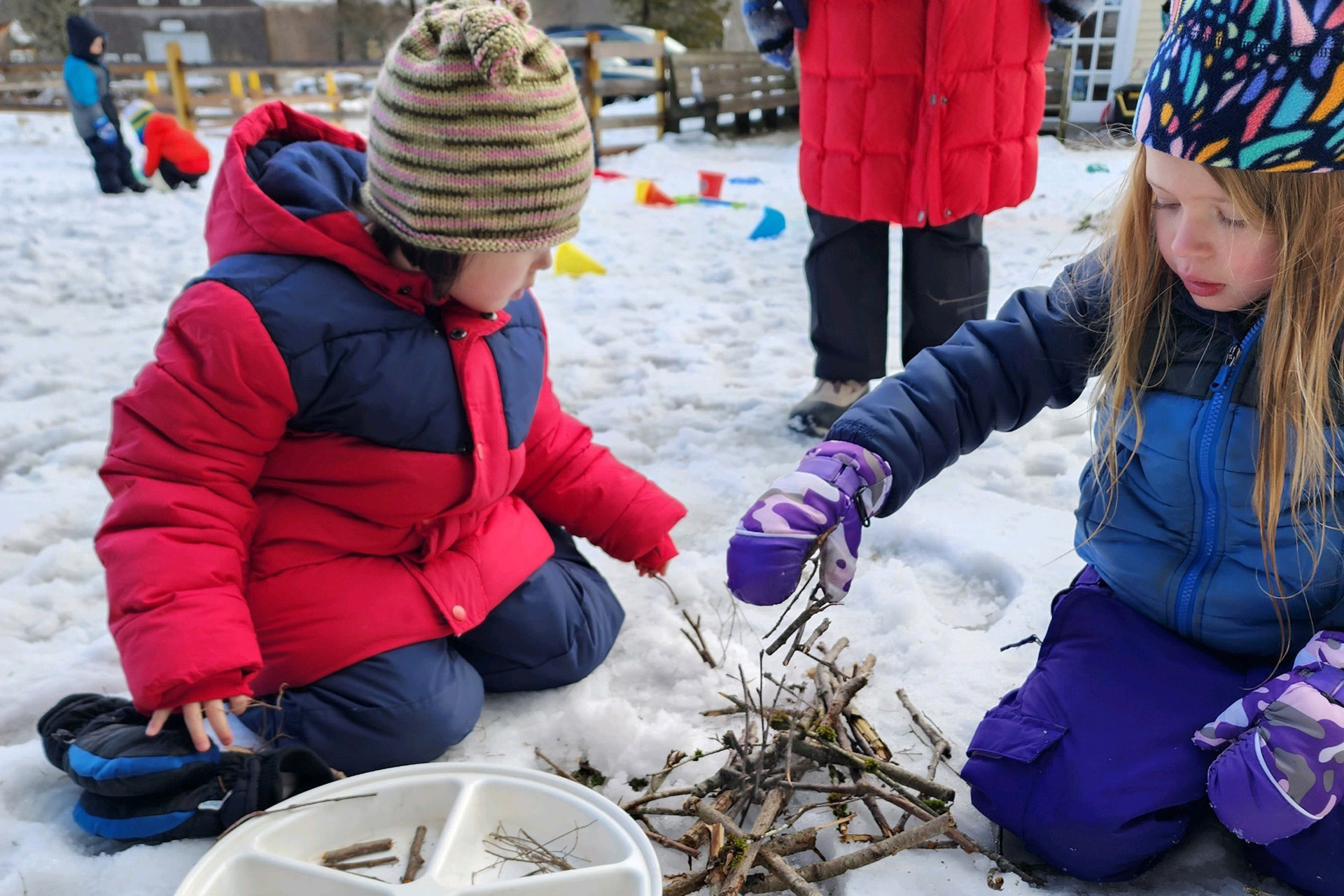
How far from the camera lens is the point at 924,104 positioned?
272 cm

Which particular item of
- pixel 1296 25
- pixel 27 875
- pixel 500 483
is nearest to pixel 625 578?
pixel 500 483

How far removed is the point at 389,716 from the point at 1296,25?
157cm

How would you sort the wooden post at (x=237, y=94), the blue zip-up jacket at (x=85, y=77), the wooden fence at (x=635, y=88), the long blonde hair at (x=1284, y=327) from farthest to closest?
the wooden post at (x=237, y=94) → the wooden fence at (x=635, y=88) → the blue zip-up jacket at (x=85, y=77) → the long blonde hair at (x=1284, y=327)

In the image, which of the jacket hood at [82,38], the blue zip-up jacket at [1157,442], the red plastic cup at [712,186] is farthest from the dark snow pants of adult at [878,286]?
the jacket hood at [82,38]

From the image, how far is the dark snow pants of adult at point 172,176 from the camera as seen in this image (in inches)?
312

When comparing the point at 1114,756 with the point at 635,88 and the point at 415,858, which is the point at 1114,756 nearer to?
the point at 415,858

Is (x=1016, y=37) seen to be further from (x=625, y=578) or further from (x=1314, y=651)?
(x=1314, y=651)

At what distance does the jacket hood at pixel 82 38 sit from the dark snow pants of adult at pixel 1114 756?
9202 mm

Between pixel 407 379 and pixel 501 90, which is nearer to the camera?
pixel 501 90

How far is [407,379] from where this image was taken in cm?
170

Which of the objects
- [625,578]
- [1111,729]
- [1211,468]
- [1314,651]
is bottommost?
[625,578]

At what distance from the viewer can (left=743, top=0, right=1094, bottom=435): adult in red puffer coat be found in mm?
2689

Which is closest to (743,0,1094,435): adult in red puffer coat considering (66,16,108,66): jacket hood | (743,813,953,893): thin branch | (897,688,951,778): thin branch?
(897,688,951,778): thin branch

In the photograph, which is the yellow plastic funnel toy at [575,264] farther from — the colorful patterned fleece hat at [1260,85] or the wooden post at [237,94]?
the wooden post at [237,94]
